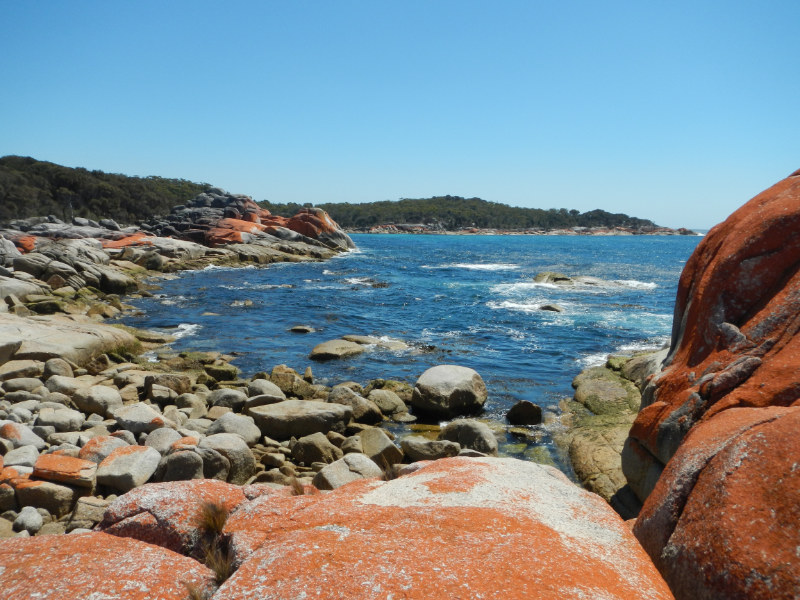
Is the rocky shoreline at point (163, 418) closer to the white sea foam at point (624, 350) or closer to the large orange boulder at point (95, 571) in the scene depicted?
the large orange boulder at point (95, 571)

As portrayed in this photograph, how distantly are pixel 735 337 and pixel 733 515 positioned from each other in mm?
3581

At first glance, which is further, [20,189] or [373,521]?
[20,189]

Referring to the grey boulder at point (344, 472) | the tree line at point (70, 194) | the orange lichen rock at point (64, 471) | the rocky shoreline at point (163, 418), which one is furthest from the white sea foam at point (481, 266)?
the orange lichen rock at point (64, 471)

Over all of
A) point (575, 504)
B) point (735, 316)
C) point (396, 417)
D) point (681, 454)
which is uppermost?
point (735, 316)

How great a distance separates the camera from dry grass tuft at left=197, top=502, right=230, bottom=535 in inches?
160

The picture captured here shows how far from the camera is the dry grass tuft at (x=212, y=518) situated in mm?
4070

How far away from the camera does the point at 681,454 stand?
14.9ft

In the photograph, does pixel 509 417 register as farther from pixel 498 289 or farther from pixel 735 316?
pixel 498 289

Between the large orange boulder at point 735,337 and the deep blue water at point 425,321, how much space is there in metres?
4.21

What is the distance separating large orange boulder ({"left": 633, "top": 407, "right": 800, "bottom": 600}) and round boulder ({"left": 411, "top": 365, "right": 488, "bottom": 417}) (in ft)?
28.0

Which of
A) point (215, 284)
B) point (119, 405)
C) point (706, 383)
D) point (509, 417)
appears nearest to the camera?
point (706, 383)

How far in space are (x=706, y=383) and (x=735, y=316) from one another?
1316 mm

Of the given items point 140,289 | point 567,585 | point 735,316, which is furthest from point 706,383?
point 140,289

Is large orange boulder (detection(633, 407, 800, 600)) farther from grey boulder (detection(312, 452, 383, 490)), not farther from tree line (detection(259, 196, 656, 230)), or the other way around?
tree line (detection(259, 196, 656, 230))
